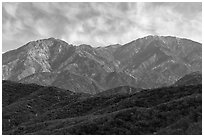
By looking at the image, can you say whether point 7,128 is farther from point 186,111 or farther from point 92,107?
point 186,111

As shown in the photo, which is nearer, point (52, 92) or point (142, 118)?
point (142, 118)

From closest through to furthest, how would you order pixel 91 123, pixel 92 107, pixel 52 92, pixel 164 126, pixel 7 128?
pixel 164 126 < pixel 91 123 < pixel 7 128 < pixel 92 107 < pixel 52 92

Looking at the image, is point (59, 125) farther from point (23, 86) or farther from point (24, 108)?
point (23, 86)

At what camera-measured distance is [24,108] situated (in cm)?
6353

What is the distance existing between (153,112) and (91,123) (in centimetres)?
670

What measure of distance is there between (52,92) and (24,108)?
738 inches

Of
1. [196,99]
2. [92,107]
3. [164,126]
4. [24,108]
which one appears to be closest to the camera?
[164,126]

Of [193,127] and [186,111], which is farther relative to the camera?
[186,111]

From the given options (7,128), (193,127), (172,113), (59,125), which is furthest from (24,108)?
(193,127)

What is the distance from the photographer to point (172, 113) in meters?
33.6

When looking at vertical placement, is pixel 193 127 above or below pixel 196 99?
below

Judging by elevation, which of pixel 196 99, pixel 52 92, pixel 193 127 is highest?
pixel 52 92

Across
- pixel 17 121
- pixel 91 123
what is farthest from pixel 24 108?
pixel 91 123

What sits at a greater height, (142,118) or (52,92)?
(52,92)
